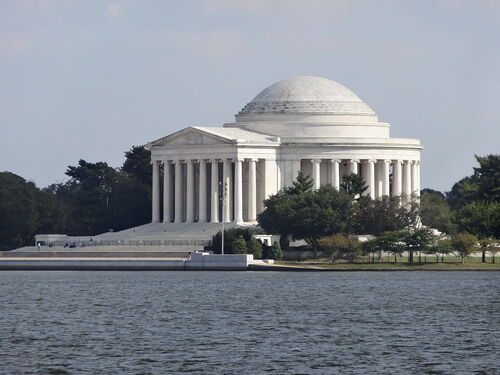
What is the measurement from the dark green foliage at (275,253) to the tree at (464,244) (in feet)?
63.2

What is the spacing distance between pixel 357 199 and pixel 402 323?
96201 millimetres

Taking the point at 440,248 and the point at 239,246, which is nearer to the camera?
the point at 440,248

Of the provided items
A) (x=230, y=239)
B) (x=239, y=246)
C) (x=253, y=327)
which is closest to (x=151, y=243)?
(x=230, y=239)

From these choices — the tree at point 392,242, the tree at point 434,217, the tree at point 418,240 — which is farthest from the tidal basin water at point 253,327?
the tree at point 434,217

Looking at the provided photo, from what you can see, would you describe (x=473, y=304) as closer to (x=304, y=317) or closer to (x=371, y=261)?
(x=304, y=317)

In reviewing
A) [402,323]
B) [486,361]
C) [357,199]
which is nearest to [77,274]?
[357,199]

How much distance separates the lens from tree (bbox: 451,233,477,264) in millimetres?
170625

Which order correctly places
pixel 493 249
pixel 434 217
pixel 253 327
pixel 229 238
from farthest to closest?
pixel 434 217 → pixel 229 238 → pixel 493 249 → pixel 253 327

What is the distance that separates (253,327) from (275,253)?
270ft

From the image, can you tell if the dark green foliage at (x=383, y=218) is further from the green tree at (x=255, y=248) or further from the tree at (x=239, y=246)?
the tree at (x=239, y=246)

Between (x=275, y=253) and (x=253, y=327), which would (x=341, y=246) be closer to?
(x=275, y=253)

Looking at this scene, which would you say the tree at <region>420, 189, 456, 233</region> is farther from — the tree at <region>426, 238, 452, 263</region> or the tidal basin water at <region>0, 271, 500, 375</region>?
the tidal basin water at <region>0, 271, 500, 375</region>

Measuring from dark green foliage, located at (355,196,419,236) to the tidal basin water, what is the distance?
119 ft

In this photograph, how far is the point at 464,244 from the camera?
6713 inches
